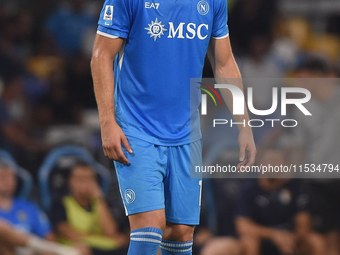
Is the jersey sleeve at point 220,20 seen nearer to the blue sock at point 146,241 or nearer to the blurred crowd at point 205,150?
the blue sock at point 146,241

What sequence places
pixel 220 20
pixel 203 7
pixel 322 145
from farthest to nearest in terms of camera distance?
pixel 322 145, pixel 220 20, pixel 203 7

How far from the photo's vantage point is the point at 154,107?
2449 mm

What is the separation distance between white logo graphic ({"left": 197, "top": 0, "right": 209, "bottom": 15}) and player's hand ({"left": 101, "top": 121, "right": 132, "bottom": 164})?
0.77 meters

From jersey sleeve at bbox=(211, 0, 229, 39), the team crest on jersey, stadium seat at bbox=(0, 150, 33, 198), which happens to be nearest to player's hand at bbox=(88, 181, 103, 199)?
stadium seat at bbox=(0, 150, 33, 198)

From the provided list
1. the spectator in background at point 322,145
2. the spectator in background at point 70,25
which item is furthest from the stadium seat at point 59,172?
the spectator in background at point 70,25

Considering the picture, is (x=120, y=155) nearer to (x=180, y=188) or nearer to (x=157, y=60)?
(x=180, y=188)

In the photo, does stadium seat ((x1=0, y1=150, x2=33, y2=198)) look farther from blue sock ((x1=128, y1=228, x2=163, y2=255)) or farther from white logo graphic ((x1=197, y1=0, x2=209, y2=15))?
white logo graphic ((x1=197, y1=0, x2=209, y2=15))

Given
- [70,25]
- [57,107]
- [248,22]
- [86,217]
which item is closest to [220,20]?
[86,217]

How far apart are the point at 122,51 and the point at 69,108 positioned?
3.38 metres

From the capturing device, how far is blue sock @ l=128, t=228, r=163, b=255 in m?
2.27

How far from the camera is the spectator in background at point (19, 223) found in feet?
14.1

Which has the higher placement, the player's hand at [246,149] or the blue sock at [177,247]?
the player's hand at [246,149]

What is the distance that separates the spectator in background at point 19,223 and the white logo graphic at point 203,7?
2.80 m

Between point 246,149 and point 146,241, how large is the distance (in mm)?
824
